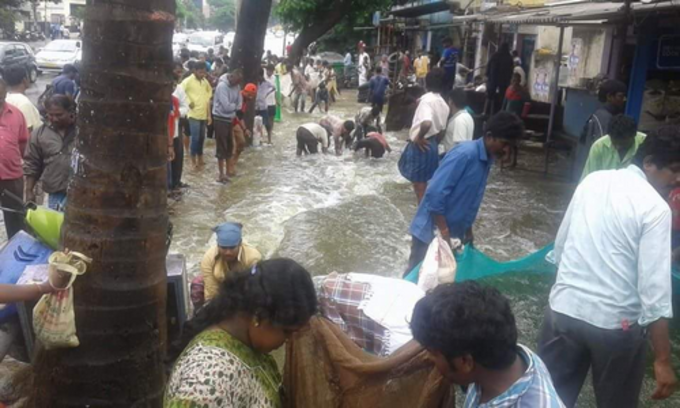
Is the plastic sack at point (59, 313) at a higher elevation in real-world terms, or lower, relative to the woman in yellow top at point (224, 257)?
higher

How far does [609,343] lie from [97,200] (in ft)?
7.77

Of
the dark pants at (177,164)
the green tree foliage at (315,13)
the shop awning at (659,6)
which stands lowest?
the dark pants at (177,164)

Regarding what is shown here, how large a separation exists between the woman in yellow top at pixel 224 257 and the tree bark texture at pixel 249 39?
939cm

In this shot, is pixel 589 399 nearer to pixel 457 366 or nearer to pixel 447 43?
pixel 457 366

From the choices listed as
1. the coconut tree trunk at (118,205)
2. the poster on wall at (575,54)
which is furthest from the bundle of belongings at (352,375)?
the poster on wall at (575,54)

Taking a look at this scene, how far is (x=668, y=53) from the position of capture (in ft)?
31.2

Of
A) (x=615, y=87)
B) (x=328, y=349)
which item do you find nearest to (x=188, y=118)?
(x=615, y=87)

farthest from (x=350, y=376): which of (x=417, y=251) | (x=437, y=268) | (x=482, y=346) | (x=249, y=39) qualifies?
(x=249, y=39)

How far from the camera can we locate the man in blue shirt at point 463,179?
14.3 feet

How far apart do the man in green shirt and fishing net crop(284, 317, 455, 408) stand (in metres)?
2.90

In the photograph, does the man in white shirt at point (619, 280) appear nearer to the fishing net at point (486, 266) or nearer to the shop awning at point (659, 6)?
the fishing net at point (486, 266)

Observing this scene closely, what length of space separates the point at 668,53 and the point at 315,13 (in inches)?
777

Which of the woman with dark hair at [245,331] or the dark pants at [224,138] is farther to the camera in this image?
the dark pants at [224,138]

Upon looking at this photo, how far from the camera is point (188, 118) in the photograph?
1073cm
